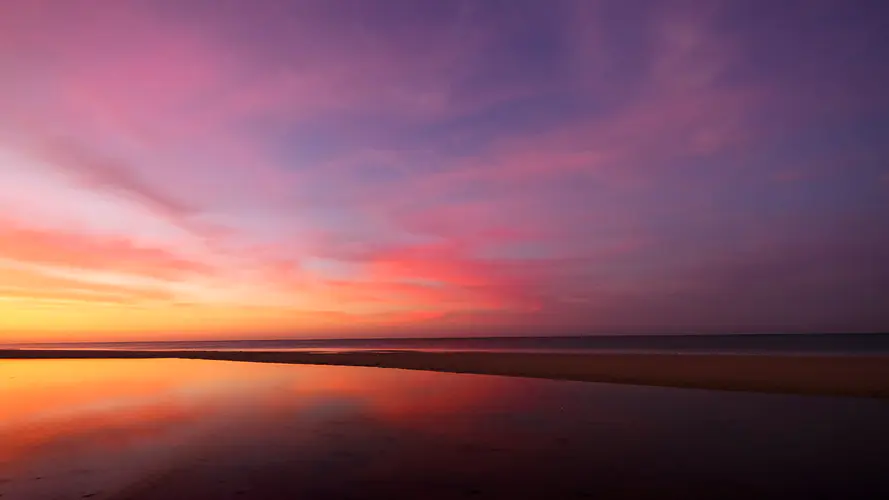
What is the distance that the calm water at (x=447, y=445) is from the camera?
11.8m

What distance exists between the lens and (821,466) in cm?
1319

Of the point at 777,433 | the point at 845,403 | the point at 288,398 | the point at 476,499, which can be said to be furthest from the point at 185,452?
the point at 845,403

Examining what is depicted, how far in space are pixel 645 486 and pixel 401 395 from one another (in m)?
18.1

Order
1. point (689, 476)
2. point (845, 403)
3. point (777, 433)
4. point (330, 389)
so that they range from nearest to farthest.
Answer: point (689, 476) → point (777, 433) → point (845, 403) → point (330, 389)

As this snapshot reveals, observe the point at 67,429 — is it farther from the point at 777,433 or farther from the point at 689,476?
the point at 777,433

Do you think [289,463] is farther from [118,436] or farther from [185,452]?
[118,436]

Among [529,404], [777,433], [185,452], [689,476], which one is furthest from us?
[529,404]

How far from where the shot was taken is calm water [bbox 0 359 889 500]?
11828mm

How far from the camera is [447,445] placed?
1609 centimetres

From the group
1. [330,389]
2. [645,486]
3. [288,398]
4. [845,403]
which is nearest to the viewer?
[645,486]

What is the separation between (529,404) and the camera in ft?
80.5

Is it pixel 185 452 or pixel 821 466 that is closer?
pixel 821 466

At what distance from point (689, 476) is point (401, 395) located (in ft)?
59.0

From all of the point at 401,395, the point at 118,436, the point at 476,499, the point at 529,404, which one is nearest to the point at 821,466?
the point at 476,499
